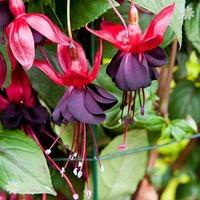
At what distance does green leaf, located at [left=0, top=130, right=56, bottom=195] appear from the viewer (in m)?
0.75

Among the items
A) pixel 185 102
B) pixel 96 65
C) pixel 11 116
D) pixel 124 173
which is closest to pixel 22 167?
pixel 11 116

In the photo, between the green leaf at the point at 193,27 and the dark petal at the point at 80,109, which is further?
the green leaf at the point at 193,27

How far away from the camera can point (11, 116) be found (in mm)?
817

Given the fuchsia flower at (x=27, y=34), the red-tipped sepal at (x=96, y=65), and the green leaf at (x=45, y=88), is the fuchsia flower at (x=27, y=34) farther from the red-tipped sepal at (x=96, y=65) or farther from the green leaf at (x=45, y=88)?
the green leaf at (x=45, y=88)

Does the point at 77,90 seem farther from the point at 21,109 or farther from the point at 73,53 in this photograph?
the point at 21,109

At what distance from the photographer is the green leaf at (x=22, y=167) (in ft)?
2.47

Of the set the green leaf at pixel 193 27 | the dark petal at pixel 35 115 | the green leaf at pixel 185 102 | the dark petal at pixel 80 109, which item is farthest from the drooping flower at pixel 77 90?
the green leaf at pixel 185 102

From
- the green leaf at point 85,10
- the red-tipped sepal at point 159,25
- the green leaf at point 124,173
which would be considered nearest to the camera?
the red-tipped sepal at point 159,25

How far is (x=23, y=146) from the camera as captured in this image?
801 mm

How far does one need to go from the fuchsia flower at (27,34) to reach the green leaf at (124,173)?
40 centimetres

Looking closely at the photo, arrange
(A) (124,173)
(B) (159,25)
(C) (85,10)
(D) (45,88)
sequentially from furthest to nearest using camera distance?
(A) (124,173)
(D) (45,88)
(C) (85,10)
(B) (159,25)

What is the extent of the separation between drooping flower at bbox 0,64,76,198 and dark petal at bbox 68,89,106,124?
14cm

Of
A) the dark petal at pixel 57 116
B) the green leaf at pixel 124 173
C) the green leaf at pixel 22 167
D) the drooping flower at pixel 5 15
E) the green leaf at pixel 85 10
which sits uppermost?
the drooping flower at pixel 5 15

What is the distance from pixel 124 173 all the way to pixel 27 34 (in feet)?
1.51
